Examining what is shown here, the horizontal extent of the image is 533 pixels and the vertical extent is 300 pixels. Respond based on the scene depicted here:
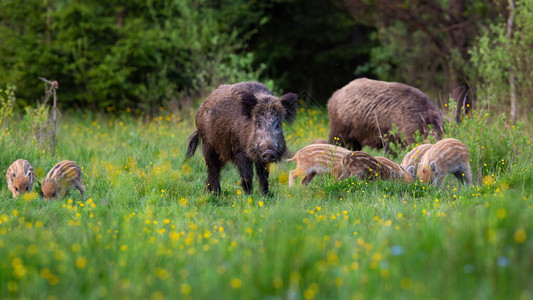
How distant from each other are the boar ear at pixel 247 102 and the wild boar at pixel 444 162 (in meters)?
2.25

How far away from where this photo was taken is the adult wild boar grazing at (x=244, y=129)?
6973 mm

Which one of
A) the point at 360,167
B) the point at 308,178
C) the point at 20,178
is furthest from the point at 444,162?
the point at 20,178

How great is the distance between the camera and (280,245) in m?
3.54

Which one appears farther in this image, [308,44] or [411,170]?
[308,44]

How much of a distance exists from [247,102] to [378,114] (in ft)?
12.2

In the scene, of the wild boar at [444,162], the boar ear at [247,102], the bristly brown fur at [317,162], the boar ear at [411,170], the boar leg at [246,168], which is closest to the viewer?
the boar ear at [247,102]

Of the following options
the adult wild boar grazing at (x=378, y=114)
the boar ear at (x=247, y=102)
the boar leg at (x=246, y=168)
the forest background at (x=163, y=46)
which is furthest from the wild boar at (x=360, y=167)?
the forest background at (x=163, y=46)

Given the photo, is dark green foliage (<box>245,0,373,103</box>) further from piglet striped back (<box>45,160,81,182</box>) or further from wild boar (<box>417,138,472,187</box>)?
piglet striped back (<box>45,160,81,182</box>)

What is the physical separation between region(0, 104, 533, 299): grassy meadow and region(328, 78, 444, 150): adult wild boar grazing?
2.82 m

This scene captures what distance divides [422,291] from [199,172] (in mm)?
6115

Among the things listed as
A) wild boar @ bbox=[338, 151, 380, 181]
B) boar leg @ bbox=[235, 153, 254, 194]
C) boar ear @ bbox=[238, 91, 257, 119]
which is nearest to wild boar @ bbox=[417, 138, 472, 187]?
wild boar @ bbox=[338, 151, 380, 181]

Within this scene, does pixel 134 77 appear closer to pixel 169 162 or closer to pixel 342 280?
pixel 169 162

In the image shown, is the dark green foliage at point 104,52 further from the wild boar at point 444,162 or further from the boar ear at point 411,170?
the wild boar at point 444,162

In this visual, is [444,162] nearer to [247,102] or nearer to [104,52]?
[247,102]
